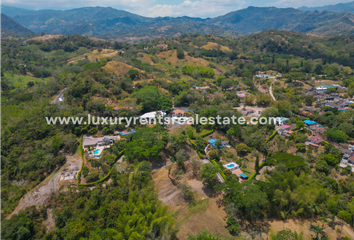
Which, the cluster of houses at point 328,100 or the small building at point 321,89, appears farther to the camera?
the small building at point 321,89

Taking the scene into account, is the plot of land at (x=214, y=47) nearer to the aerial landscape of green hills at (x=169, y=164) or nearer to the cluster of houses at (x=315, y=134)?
the aerial landscape of green hills at (x=169, y=164)

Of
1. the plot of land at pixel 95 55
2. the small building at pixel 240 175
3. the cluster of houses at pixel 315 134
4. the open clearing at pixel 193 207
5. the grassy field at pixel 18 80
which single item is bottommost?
the small building at pixel 240 175

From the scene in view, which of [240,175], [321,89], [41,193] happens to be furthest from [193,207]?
[321,89]

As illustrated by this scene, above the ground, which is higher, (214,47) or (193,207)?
(214,47)

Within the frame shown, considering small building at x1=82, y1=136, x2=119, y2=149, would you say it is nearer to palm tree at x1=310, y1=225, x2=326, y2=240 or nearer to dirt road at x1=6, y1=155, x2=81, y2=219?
dirt road at x1=6, y1=155, x2=81, y2=219

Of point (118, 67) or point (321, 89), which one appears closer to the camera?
point (321, 89)

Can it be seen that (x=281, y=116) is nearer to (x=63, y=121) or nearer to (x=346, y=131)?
(x=346, y=131)

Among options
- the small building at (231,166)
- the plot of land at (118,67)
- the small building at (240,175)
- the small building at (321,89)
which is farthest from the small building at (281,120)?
the plot of land at (118,67)

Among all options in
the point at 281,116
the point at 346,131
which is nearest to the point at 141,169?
the point at 281,116

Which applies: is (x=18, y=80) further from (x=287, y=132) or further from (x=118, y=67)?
(x=287, y=132)
